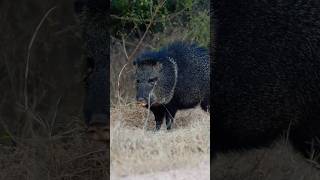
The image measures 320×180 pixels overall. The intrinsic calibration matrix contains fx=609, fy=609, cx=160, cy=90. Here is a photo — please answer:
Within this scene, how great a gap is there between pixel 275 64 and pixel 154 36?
643mm

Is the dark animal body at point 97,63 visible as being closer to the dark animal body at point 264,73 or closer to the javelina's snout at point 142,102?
the javelina's snout at point 142,102

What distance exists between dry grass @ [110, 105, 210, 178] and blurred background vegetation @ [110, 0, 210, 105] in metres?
0.11

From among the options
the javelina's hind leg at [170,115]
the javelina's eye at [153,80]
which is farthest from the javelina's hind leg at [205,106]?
the javelina's eye at [153,80]

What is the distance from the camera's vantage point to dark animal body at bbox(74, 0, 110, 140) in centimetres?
292

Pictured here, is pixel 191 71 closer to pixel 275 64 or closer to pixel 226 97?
pixel 226 97

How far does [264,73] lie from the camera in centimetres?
308

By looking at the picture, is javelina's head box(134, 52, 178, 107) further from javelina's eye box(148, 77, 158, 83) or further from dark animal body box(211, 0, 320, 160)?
dark animal body box(211, 0, 320, 160)

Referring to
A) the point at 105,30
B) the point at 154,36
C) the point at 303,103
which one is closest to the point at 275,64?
the point at 303,103

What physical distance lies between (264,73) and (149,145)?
0.72 meters

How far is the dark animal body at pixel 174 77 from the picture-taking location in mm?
2926

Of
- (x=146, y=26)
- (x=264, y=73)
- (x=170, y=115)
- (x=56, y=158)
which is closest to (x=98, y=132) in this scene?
(x=56, y=158)

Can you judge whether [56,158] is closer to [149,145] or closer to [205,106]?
[149,145]

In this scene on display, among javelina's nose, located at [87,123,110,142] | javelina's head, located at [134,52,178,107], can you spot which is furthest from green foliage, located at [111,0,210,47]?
javelina's nose, located at [87,123,110,142]

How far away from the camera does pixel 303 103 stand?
315cm
